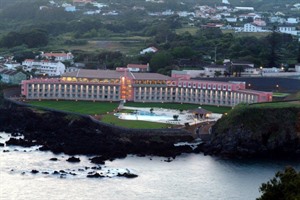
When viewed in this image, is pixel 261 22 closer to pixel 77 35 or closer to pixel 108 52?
pixel 77 35

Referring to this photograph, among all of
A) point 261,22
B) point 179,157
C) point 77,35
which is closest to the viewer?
point 179,157

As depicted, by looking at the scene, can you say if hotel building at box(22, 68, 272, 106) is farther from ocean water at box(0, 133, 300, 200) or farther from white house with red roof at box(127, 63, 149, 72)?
ocean water at box(0, 133, 300, 200)

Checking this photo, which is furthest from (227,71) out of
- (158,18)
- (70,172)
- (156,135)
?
(158,18)

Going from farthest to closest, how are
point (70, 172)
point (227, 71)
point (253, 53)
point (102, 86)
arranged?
point (253, 53) < point (227, 71) < point (102, 86) < point (70, 172)

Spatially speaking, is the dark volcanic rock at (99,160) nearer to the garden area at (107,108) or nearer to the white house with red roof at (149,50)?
the garden area at (107,108)

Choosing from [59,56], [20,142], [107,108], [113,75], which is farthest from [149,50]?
[20,142]

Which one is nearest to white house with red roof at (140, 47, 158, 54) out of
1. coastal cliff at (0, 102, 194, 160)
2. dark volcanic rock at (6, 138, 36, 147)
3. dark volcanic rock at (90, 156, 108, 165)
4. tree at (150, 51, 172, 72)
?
tree at (150, 51, 172, 72)
